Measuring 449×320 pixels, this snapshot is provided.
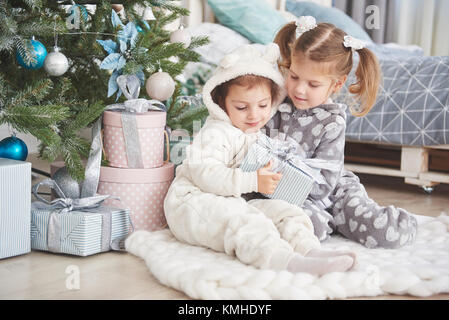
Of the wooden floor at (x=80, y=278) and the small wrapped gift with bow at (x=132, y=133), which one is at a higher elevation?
the small wrapped gift with bow at (x=132, y=133)

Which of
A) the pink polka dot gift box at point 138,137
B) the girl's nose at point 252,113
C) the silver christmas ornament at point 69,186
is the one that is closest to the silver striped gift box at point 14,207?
the silver christmas ornament at point 69,186

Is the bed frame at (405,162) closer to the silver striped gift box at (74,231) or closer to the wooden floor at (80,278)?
the wooden floor at (80,278)

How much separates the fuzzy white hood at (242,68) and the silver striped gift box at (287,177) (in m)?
0.13

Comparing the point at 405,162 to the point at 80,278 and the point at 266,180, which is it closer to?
the point at 266,180

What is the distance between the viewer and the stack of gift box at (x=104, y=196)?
1278mm

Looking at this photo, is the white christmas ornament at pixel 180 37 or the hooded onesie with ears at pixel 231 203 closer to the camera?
the hooded onesie with ears at pixel 231 203

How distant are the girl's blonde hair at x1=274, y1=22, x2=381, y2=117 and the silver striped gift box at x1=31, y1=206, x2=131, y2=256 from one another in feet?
2.16

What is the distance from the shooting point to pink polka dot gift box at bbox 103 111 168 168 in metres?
1.50

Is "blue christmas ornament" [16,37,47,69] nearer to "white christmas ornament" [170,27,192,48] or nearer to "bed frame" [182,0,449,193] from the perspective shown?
"white christmas ornament" [170,27,192,48]

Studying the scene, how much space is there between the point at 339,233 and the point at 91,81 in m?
0.87

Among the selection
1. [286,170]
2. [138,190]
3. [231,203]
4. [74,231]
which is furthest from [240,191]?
[74,231]

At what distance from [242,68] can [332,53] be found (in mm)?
247
